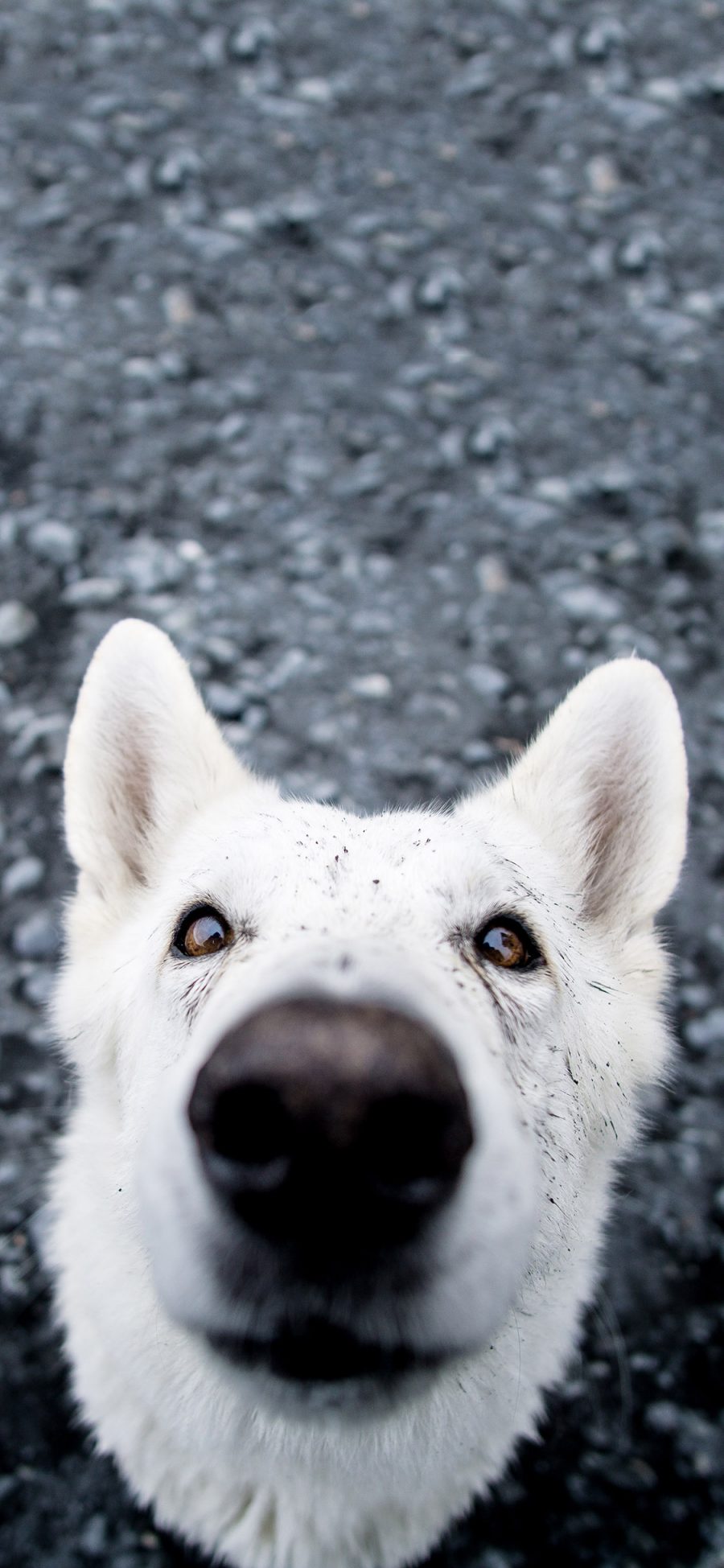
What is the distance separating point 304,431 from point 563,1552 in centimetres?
475


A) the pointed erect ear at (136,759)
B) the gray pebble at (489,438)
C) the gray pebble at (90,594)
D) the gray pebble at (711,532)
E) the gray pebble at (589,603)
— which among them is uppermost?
the pointed erect ear at (136,759)

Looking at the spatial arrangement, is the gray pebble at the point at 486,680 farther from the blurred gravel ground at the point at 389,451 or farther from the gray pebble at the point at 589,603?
the gray pebble at the point at 589,603

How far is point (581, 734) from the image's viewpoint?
2.82 metres

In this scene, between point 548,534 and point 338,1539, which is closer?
point 338,1539

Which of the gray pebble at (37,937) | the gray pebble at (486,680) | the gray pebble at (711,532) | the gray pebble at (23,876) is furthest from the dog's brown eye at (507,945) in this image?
the gray pebble at (711,532)

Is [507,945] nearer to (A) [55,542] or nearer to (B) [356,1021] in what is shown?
(B) [356,1021]

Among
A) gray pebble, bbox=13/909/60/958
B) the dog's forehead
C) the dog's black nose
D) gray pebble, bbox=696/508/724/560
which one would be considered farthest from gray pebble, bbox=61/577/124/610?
the dog's black nose

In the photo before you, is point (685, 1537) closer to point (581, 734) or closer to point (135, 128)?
point (581, 734)

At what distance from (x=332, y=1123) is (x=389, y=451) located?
4575 mm

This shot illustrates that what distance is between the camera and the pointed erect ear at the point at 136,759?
278 cm

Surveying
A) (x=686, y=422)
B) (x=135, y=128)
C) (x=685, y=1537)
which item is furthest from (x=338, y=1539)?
(x=135, y=128)

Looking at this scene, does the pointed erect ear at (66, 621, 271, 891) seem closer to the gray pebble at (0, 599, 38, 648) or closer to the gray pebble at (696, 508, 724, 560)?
the gray pebble at (0, 599, 38, 648)

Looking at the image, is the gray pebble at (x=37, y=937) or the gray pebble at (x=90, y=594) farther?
the gray pebble at (x=90, y=594)

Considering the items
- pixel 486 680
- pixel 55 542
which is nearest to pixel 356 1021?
pixel 486 680
